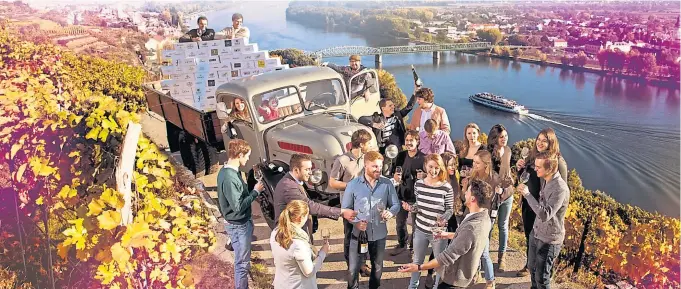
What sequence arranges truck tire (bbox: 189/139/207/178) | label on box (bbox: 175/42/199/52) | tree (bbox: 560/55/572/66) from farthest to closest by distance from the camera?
1. tree (bbox: 560/55/572/66)
2. truck tire (bbox: 189/139/207/178)
3. label on box (bbox: 175/42/199/52)

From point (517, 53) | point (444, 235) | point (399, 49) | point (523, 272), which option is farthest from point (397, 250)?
point (517, 53)

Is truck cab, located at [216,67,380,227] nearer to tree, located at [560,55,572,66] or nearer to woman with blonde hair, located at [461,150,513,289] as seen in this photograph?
woman with blonde hair, located at [461,150,513,289]

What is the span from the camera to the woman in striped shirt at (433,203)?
4.25 m

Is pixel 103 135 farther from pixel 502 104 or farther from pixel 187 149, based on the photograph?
pixel 502 104

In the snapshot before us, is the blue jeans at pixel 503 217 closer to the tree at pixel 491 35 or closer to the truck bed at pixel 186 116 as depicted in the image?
the truck bed at pixel 186 116

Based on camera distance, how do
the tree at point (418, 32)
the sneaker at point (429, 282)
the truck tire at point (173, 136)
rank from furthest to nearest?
1. the tree at point (418, 32)
2. the truck tire at point (173, 136)
3. the sneaker at point (429, 282)

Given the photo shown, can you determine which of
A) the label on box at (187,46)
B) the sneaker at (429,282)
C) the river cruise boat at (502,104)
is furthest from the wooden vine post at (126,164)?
the river cruise boat at (502,104)

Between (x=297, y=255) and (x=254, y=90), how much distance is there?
3.57 metres

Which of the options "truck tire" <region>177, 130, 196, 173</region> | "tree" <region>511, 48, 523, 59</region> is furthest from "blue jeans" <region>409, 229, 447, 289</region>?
"tree" <region>511, 48, 523, 59</region>

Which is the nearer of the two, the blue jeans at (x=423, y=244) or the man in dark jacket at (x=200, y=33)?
the blue jeans at (x=423, y=244)

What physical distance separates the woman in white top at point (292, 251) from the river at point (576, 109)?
23.0 metres

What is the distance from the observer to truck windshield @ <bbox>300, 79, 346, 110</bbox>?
6914mm

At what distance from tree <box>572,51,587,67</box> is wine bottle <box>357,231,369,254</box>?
73030 millimetres

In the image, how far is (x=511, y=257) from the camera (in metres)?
5.64
